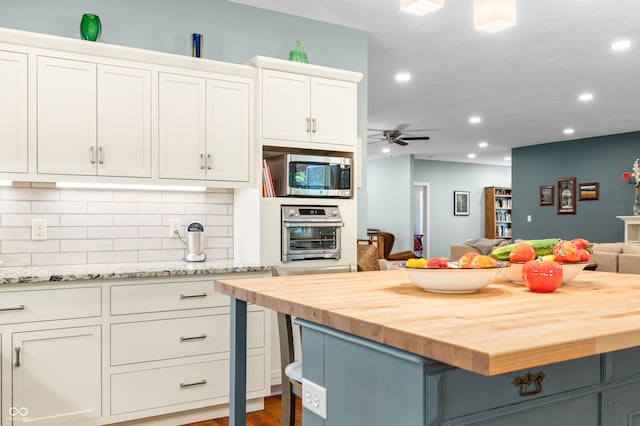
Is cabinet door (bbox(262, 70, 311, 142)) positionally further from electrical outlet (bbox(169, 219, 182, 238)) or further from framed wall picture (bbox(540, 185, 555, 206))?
framed wall picture (bbox(540, 185, 555, 206))

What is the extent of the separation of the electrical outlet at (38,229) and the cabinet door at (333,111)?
177cm

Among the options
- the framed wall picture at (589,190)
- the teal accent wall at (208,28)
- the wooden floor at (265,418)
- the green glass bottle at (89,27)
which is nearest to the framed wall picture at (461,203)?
the framed wall picture at (589,190)

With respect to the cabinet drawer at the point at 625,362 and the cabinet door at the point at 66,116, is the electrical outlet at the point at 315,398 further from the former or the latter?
the cabinet door at the point at 66,116

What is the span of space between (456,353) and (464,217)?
A: 545 inches

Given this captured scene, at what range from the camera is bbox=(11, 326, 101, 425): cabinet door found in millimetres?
2723

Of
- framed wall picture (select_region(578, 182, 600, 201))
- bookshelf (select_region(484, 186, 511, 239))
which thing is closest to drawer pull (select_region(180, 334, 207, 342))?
framed wall picture (select_region(578, 182, 600, 201))

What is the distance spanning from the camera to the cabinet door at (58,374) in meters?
2.72

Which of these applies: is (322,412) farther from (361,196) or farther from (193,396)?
(361,196)

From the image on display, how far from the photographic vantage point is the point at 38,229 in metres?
3.33

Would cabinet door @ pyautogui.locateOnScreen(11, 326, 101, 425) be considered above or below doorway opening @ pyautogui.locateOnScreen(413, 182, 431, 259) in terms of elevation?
below

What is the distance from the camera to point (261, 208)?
3.61m

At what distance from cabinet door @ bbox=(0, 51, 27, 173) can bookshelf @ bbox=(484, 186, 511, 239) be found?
1290 centimetres

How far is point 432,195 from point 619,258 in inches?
311

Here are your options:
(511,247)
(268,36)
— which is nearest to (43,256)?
(268,36)
